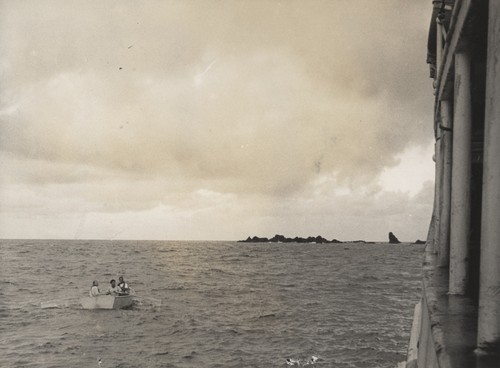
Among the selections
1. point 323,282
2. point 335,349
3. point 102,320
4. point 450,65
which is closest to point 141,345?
point 102,320

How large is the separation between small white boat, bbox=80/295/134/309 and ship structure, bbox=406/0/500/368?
22.1m

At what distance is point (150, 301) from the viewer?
109ft

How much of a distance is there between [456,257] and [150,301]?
103 feet

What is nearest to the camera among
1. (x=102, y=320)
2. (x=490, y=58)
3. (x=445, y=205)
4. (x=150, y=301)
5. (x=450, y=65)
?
(x=490, y=58)

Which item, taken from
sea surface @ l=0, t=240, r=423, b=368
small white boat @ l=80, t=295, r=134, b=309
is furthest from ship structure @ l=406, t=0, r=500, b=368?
small white boat @ l=80, t=295, r=134, b=309

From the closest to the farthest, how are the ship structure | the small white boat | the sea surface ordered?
the ship structure → the sea surface → the small white boat

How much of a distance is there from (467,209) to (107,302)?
2550cm

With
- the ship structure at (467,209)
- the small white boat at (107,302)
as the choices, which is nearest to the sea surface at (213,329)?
the small white boat at (107,302)

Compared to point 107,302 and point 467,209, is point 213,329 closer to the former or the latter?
point 107,302

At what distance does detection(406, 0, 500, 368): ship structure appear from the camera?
9.30 ft

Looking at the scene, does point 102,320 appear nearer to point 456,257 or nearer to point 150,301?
point 150,301

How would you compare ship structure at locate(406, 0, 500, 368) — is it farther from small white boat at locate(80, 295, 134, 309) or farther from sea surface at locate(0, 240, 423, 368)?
small white boat at locate(80, 295, 134, 309)

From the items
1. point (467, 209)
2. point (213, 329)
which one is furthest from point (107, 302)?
point (467, 209)

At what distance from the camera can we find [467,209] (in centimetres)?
442
